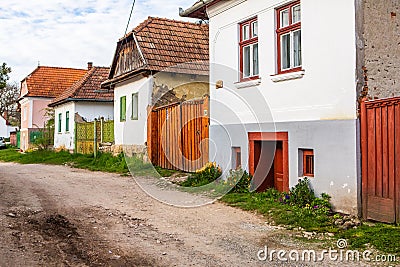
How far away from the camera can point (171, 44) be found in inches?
728

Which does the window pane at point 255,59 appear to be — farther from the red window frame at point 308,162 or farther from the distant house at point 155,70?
the distant house at point 155,70

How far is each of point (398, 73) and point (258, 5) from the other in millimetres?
3561

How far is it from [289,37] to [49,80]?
3114cm

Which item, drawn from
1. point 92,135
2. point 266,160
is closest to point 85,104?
point 92,135

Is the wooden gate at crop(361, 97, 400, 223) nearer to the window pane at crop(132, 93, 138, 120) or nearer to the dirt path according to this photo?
the dirt path

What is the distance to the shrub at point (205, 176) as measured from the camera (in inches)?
473

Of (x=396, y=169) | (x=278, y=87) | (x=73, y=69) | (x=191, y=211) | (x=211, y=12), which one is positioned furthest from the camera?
(x=73, y=69)

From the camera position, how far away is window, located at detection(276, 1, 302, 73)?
9648 mm

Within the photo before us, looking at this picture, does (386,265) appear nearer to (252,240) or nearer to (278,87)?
(252,240)

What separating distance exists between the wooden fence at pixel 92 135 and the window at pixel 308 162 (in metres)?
13.1

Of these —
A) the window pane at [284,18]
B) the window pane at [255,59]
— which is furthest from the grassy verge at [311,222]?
the window pane at [284,18]

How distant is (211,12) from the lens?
12.6 metres

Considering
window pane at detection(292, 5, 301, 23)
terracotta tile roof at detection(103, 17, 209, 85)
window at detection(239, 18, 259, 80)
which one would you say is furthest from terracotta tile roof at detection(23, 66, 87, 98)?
window pane at detection(292, 5, 301, 23)

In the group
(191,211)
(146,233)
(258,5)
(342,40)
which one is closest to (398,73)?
(342,40)
